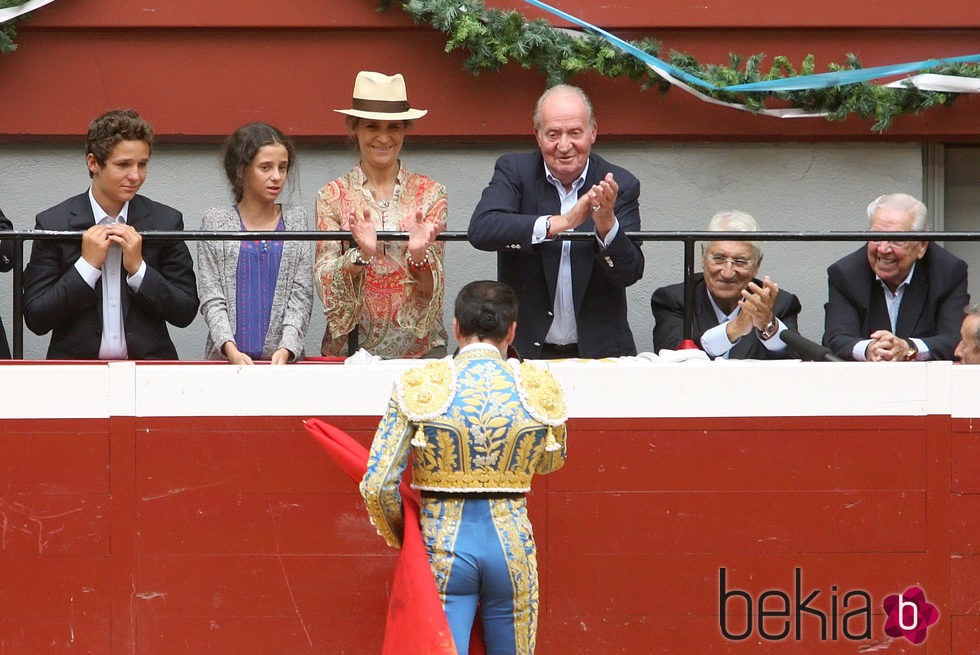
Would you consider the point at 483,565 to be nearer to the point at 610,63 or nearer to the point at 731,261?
the point at 731,261

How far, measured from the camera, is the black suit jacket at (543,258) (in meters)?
5.21

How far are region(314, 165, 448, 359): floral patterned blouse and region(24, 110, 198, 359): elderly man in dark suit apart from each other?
0.47 meters

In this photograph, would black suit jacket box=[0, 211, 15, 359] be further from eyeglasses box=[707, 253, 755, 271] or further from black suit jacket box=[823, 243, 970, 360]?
black suit jacket box=[823, 243, 970, 360]

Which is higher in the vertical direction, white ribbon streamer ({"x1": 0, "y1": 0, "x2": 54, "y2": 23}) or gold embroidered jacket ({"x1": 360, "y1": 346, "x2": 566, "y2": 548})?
white ribbon streamer ({"x1": 0, "y1": 0, "x2": 54, "y2": 23})

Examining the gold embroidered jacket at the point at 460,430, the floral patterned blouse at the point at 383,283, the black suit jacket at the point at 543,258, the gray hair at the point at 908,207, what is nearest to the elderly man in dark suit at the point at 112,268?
the floral patterned blouse at the point at 383,283

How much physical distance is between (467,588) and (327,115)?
2841 millimetres

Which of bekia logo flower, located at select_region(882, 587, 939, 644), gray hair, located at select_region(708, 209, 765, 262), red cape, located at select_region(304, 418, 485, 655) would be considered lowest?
bekia logo flower, located at select_region(882, 587, 939, 644)

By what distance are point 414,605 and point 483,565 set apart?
21 centimetres

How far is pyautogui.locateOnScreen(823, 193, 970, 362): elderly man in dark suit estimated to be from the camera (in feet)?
18.2

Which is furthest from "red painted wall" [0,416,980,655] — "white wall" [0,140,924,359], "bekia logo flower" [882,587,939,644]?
"white wall" [0,140,924,359]

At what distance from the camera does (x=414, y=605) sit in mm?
4297

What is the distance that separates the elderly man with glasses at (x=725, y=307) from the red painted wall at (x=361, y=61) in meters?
1.19

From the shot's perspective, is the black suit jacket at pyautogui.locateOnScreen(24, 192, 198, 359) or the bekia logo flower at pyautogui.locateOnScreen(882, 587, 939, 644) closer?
the black suit jacket at pyautogui.locateOnScreen(24, 192, 198, 359)

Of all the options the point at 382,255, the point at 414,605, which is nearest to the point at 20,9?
the point at 382,255
